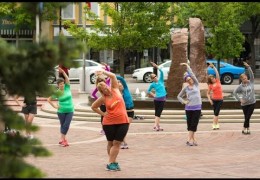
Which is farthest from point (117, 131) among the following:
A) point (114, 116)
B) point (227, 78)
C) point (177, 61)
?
point (227, 78)

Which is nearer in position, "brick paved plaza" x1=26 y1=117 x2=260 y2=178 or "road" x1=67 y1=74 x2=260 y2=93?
"brick paved plaza" x1=26 y1=117 x2=260 y2=178

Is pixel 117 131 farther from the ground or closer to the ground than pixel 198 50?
closer to the ground

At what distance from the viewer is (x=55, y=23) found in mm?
46062

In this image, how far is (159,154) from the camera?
1203 centimetres

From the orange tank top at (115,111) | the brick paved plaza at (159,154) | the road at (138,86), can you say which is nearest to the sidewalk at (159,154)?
the brick paved plaza at (159,154)

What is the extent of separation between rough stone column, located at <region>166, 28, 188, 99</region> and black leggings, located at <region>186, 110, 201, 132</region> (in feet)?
27.1

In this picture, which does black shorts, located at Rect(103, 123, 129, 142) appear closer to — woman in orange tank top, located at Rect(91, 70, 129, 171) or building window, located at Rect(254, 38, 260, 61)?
woman in orange tank top, located at Rect(91, 70, 129, 171)

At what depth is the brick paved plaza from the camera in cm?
973

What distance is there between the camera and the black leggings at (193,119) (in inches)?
514

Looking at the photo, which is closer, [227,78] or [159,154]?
[159,154]

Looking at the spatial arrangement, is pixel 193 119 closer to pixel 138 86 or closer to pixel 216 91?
pixel 216 91

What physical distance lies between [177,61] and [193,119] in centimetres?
846

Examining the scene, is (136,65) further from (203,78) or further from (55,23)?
(203,78)

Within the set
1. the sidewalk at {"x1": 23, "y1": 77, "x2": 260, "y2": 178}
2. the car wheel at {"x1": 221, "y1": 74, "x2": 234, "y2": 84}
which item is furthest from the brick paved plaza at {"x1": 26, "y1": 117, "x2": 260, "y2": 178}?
the car wheel at {"x1": 221, "y1": 74, "x2": 234, "y2": 84}
